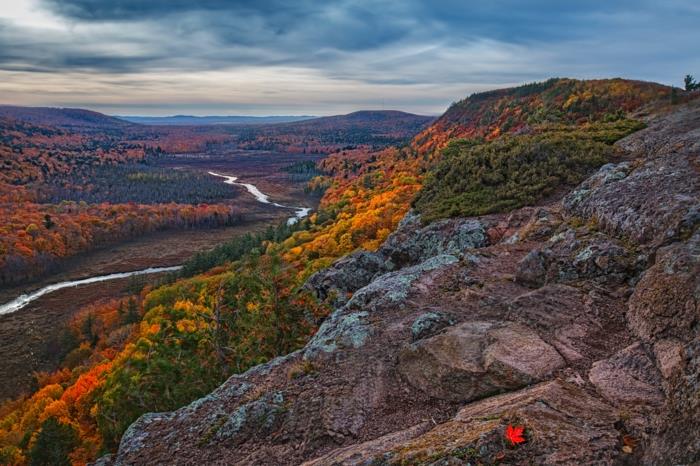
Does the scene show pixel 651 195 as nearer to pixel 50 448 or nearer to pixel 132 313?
pixel 50 448

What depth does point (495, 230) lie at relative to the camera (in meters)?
21.7

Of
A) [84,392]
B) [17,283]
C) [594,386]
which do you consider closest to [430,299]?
[594,386]

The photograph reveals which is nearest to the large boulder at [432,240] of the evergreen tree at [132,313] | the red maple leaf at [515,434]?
the red maple leaf at [515,434]

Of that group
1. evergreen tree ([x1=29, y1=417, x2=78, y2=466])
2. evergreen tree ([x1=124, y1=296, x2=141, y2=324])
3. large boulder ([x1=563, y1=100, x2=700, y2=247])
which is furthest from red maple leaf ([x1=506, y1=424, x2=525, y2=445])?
evergreen tree ([x1=124, y1=296, x2=141, y2=324])

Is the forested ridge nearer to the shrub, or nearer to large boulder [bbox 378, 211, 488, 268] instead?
the shrub

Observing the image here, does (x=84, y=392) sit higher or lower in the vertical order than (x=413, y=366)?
lower

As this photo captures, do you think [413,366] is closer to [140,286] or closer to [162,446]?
[162,446]

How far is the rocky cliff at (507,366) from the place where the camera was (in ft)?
24.5

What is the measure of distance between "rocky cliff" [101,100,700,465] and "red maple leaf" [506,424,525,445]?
12cm

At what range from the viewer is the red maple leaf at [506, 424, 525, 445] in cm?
720

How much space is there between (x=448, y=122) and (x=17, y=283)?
450 ft

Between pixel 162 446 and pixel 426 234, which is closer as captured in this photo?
pixel 162 446

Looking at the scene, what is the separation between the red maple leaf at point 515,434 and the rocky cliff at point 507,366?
0.12m

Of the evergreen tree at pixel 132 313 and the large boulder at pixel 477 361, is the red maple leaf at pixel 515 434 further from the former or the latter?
the evergreen tree at pixel 132 313
